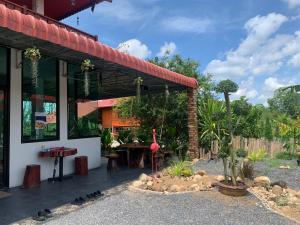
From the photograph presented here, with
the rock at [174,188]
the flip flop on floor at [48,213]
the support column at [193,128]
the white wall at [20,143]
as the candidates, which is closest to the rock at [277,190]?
the rock at [174,188]

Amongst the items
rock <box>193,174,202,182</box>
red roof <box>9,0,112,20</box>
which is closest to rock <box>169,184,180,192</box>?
rock <box>193,174,202,182</box>

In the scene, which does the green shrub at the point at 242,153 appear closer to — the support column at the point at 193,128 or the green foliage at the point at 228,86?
the support column at the point at 193,128

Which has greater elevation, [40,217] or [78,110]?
[78,110]

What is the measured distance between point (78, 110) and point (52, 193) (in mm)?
3315

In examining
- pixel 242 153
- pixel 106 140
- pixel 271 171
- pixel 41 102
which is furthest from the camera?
pixel 106 140

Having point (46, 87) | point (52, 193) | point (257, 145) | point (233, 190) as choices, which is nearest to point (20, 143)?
point (52, 193)

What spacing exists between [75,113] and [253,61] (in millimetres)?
15621

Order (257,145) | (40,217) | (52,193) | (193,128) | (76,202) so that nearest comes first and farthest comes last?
(40,217)
(76,202)
(52,193)
(193,128)
(257,145)

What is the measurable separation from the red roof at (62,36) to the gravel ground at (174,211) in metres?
3.00

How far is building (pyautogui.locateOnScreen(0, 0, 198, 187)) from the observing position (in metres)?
6.27

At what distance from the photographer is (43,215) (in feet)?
17.8

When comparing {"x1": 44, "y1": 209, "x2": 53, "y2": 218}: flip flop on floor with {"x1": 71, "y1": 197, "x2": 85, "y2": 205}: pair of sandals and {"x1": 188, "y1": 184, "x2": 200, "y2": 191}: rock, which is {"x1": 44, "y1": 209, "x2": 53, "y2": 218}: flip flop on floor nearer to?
{"x1": 71, "y1": 197, "x2": 85, "y2": 205}: pair of sandals

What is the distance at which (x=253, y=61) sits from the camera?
71.9ft

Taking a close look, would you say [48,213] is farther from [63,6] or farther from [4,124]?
[63,6]
